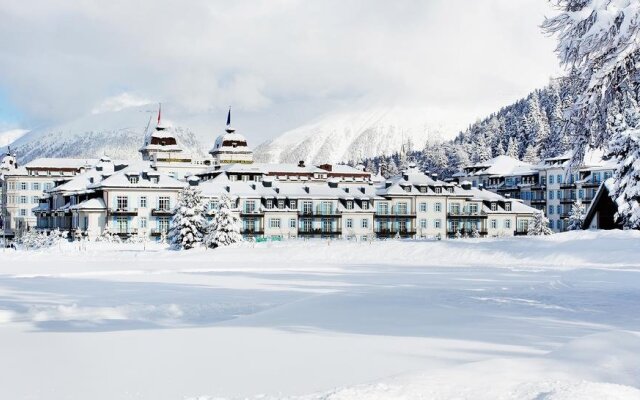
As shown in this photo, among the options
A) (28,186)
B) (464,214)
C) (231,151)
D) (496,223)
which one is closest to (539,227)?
(496,223)

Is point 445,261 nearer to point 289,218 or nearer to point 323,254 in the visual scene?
point 323,254

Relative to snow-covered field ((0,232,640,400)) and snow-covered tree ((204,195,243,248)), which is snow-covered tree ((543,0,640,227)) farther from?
snow-covered tree ((204,195,243,248))

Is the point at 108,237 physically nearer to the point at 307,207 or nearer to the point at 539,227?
the point at 307,207

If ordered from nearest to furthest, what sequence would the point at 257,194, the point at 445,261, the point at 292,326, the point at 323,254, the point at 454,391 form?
1. the point at 454,391
2. the point at 292,326
3. the point at 445,261
4. the point at 323,254
5. the point at 257,194

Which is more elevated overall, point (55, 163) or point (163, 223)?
point (55, 163)

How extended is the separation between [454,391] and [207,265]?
3608cm

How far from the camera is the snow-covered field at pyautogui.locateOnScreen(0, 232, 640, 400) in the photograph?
1041 cm

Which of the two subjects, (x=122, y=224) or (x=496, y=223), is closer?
(x=122, y=224)

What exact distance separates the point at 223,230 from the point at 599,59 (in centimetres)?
5007

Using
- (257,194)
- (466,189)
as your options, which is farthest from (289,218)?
(466,189)

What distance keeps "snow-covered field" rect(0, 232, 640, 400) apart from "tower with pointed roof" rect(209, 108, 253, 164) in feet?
395

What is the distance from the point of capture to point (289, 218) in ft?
335

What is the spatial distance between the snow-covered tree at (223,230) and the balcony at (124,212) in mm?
29219

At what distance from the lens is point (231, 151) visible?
512ft
